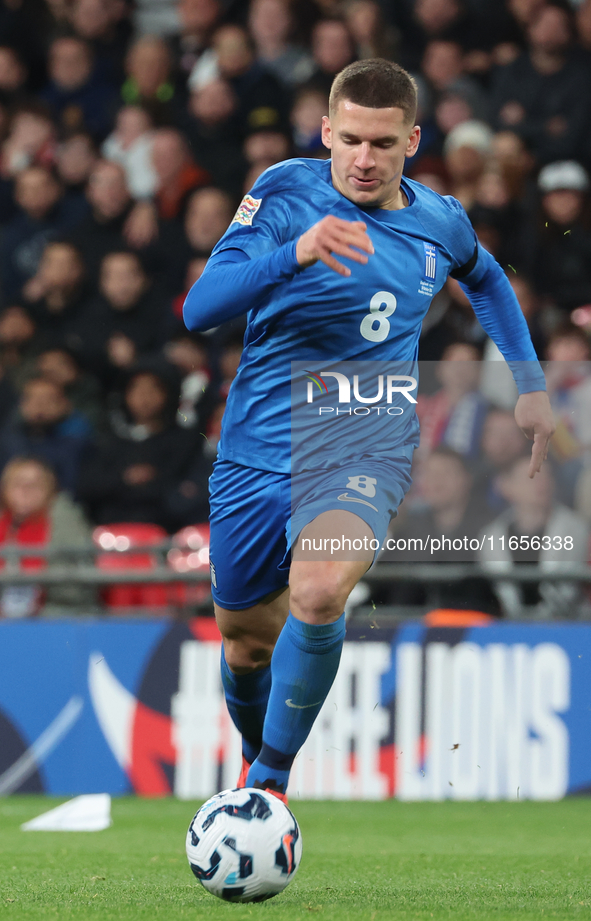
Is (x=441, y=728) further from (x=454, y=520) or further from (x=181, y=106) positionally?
(x=181, y=106)

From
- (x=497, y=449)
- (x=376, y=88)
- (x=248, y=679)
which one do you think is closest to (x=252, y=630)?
(x=248, y=679)

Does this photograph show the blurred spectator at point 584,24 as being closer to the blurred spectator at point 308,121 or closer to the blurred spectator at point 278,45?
the blurred spectator at point 308,121

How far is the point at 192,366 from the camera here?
294 inches

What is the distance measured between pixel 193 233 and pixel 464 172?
1785mm

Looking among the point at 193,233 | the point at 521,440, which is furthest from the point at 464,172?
the point at 521,440

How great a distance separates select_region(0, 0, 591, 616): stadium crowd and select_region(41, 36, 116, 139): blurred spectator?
0.02 m

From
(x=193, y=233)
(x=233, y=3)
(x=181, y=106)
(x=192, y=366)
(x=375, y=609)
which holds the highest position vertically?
(x=233, y=3)

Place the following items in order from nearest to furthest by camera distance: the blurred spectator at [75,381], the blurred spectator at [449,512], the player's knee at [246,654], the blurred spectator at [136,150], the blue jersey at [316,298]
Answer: the blue jersey at [316,298] < the player's knee at [246,654] < the blurred spectator at [449,512] < the blurred spectator at [75,381] < the blurred spectator at [136,150]

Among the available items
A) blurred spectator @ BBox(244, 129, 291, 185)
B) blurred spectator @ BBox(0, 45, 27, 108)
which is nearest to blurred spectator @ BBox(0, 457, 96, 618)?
blurred spectator @ BBox(244, 129, 291, 185)

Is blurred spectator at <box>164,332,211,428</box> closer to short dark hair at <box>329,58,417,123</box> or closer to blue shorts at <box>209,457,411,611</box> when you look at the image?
blue shorts at <box>209,457,411,611</box>

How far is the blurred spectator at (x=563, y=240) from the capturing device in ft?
24.3

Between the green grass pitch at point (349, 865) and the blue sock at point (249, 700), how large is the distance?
46 centimetres

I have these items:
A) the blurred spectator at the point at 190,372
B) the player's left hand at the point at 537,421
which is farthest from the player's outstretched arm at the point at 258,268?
the blurred spectator at the point at 190,372

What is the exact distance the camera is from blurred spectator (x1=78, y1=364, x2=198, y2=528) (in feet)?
24.1
